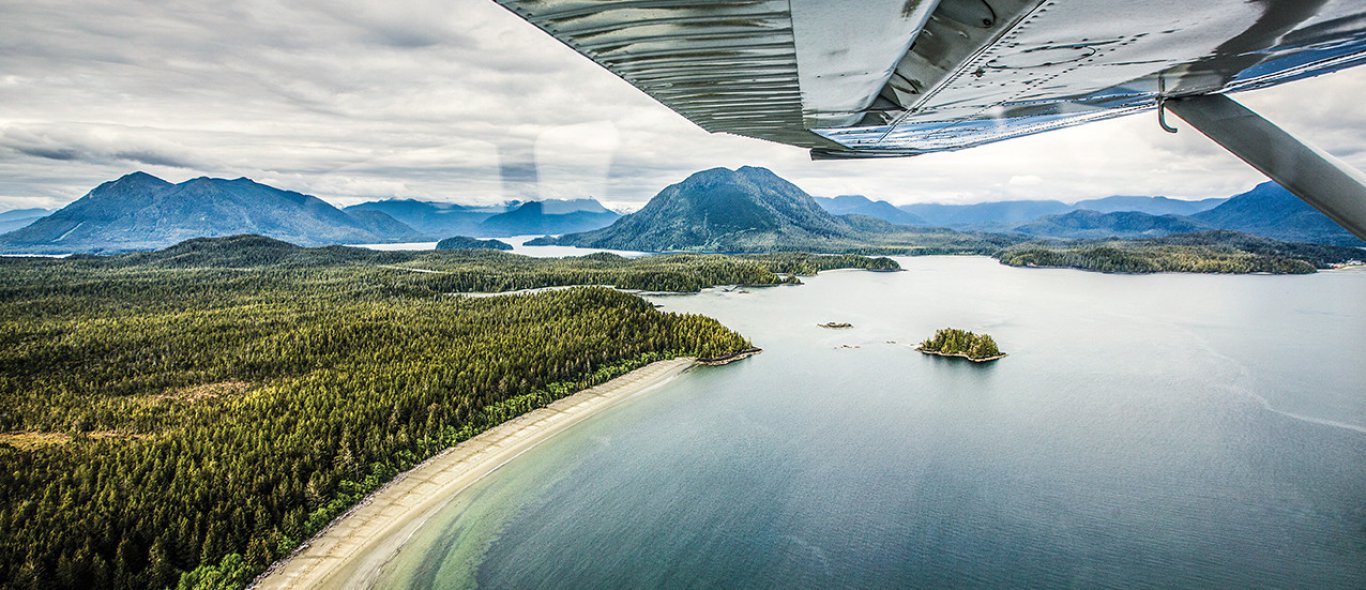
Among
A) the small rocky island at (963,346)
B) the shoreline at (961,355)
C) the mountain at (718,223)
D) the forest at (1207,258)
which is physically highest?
the mountain at (718,223)

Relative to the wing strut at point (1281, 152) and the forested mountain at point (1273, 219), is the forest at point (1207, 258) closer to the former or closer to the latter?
the forested mountain at point (1273, 219)

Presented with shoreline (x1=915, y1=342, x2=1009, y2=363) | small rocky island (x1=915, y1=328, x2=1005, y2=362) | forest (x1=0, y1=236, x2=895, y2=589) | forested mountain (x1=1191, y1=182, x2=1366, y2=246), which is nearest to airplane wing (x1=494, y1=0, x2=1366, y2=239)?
forest (x1=0, y1=236, x2=895, y2=589)

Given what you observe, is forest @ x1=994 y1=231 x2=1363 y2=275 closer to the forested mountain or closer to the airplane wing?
the forested mountain

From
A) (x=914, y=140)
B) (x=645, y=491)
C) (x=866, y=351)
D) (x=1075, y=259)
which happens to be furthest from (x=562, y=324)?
Answer: (x=1075, y=259)

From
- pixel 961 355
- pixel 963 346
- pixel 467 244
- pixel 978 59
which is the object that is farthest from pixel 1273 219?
pixel 978 59

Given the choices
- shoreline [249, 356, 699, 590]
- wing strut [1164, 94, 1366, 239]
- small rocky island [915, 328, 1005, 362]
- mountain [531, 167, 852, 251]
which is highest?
mountain [531, 167, 852, 251]

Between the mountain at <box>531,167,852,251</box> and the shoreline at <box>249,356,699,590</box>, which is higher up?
the mountain at <box>531,167,852,251</box>

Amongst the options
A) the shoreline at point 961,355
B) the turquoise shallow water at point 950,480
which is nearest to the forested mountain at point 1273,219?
the shoreline at point 961,355

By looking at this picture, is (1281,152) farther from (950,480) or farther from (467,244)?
(467,244)
